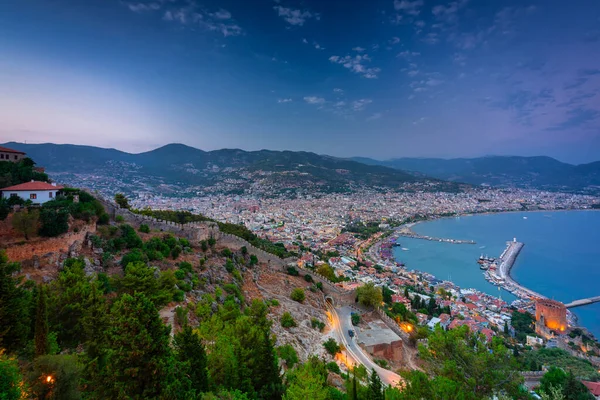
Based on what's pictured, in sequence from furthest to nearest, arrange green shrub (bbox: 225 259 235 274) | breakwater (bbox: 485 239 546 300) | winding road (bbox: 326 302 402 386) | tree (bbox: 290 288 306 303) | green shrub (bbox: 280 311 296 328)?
breakwater (bbox: 485 239 546 300)
tree (bbox: 290 288 306 303)
green shrub (bbox: 225 259 235 274)
green shrub (bbox: 280 311 296 328)
winding road (bbox: 326 302 402 386)

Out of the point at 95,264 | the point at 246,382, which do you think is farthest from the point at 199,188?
the point at 246,382

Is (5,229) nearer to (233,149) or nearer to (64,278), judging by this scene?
(64,278)

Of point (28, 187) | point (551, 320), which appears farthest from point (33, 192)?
point (551, 320)

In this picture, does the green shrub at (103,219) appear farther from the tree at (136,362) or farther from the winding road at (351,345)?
the winding road at (351,345)

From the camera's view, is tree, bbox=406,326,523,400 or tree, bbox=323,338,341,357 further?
tree, bbox=323,338,341,357

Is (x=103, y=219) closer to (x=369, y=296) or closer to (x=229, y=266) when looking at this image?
(x=229, y=266)

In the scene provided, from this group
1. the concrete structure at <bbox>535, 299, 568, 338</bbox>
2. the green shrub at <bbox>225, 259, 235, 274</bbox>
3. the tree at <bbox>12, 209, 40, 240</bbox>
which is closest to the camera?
the tree at <bbox>12, 209, 40, 240</bbox>

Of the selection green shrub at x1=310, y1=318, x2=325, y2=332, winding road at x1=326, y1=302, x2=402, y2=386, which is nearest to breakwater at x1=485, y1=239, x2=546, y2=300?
winding road at x1=326, y1=302, x2=402, y2=386

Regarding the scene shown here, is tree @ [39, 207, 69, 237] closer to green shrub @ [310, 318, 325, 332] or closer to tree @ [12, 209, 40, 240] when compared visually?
tree @ [12, 209, 40, 240]
